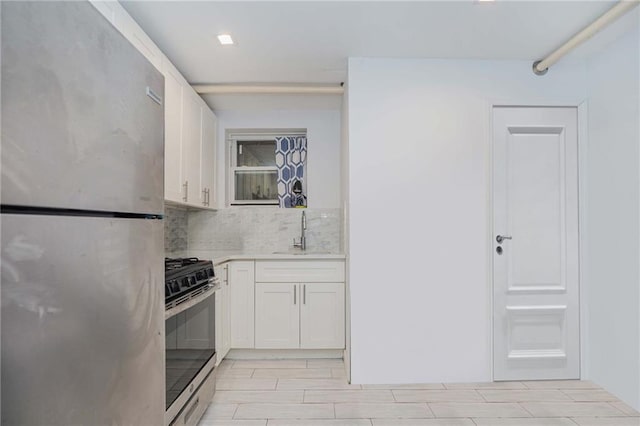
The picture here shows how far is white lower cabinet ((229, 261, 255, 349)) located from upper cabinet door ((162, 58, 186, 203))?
2.58 ft

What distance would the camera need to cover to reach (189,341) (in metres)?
1.84

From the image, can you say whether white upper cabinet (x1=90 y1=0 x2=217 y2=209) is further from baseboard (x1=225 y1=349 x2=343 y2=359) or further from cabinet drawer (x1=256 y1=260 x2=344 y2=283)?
baseboard (x1=225 y1=349 x2=343 y2=359)

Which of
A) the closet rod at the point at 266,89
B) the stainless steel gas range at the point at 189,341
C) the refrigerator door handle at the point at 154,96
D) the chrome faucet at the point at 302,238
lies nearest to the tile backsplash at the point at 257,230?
the chrome faucet at the point at 302,238

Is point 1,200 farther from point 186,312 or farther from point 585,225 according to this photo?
point 585,225

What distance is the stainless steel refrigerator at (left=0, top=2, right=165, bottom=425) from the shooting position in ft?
1.98

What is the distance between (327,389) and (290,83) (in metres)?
A: 2.45

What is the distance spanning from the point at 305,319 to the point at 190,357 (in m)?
1.26

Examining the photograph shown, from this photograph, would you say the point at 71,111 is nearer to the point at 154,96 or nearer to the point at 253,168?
the point at 154,96

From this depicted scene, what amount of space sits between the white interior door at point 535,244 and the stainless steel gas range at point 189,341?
6.70ft

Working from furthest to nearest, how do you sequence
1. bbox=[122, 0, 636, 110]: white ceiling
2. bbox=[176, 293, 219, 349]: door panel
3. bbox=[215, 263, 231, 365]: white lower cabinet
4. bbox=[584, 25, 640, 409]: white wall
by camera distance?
bbox=[215, 263, 231, 365]: white lower cabinet
bbox=[584, 25, 640, 409]: white wall
bbox=[122, 0, 636, 110]: white ceiling
bbox=[176, 293, 219, 349]: door panel

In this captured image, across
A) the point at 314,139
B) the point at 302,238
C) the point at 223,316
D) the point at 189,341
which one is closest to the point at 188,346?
the point at 189,341

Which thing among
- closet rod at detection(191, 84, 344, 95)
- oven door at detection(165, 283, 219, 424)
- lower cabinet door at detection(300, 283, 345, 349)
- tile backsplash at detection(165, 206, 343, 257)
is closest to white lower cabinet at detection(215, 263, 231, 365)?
oven door at detection(165, 283, 219, 424)

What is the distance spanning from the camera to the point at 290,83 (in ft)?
9.83

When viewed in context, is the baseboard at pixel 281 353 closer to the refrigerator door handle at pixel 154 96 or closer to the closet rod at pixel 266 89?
the closet rod at pixel 266 89
